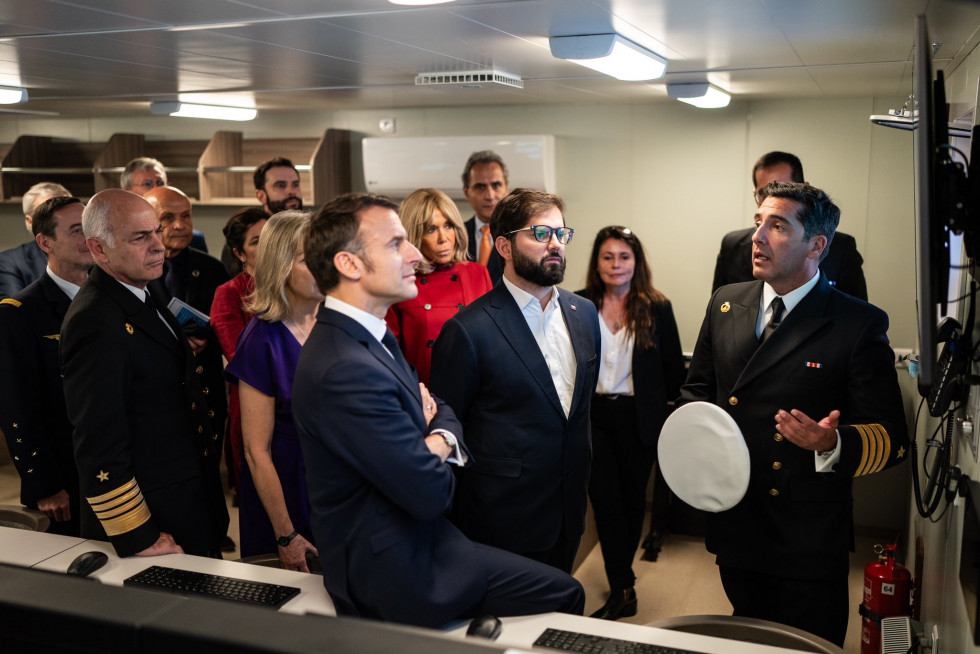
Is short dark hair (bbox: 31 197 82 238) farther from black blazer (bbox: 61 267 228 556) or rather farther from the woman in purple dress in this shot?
the woman in purple dress

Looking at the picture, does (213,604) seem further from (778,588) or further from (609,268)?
(609,268)

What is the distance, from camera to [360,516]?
1.64 m

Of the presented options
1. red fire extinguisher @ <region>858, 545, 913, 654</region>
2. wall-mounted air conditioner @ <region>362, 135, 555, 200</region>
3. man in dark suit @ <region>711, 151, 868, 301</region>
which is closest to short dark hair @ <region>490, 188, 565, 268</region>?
man in dark suit @ <region>711, 151, 868, 301</region>

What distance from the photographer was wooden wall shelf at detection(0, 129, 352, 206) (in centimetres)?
594

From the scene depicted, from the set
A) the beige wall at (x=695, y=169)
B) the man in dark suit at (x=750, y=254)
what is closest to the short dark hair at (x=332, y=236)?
the man in dark suit at (x=750, y=254)

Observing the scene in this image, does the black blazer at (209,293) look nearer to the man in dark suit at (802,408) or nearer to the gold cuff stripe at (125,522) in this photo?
the gold cuff stripe at (125,522)

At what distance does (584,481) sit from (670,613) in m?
1.40

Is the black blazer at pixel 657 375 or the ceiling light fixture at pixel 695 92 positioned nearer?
the black blazer at pixel 657 375

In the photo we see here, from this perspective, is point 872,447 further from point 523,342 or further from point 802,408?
point 523,342

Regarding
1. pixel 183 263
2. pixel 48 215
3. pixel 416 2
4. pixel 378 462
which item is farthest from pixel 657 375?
pixel 48 215

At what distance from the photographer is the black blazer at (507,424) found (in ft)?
7.78

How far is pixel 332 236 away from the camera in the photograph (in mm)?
1731

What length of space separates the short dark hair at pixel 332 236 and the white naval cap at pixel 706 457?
39.8 inches

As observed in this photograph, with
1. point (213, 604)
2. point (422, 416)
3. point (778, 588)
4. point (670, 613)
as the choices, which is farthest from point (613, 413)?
point (213, 604)
